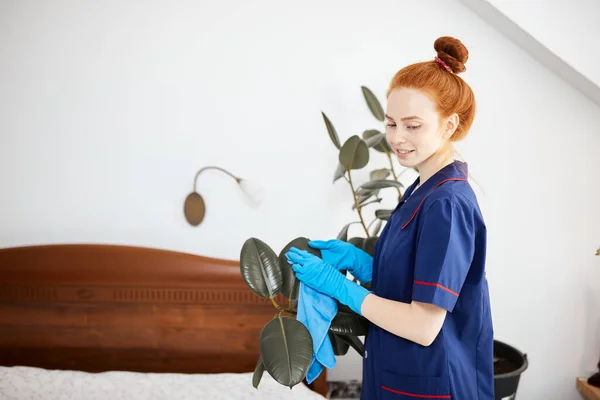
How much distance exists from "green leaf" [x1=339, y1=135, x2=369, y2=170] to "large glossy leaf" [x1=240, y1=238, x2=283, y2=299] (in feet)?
1.82

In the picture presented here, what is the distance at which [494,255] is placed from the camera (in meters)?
2.43

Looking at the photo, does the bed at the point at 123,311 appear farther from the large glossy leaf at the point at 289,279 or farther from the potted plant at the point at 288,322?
the large glossy leaf at the point at 289,279

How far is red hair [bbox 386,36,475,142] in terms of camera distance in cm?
130

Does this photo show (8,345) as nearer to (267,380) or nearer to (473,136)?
(267,380)

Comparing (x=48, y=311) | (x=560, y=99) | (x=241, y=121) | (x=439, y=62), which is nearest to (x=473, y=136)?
(x=560, y=99)

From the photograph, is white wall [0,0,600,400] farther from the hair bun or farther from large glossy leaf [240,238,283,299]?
the hair bun

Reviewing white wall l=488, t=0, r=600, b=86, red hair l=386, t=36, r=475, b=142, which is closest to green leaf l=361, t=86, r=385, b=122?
white wall l=488, t=0, r=600, b=86

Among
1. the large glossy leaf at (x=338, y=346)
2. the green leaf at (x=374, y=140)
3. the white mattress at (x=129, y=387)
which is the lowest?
the white mattress at (x=129, y=387)

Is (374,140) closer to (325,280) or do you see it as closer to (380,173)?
(380,173)

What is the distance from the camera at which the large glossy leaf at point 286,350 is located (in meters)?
1.30

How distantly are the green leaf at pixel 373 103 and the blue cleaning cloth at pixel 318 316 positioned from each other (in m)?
0.96

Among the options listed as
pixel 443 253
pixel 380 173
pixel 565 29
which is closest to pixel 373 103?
pixel 380 173

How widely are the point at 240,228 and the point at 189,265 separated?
26 centimetres

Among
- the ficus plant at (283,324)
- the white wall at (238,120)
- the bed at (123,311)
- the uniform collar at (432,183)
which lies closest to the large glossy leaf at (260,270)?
the ficus plant at (283,324)
